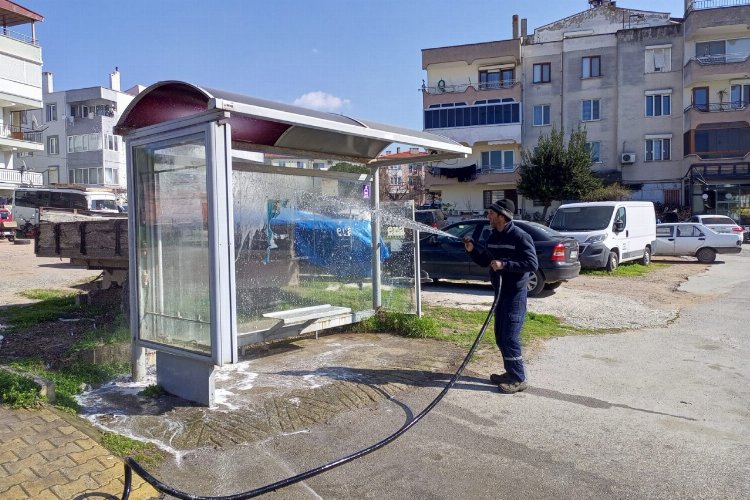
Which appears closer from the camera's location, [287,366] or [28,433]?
[28,433]

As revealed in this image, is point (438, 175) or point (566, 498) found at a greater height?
point (438, 175)

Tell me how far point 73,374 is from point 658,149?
1721 inches

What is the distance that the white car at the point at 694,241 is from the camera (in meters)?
20.6

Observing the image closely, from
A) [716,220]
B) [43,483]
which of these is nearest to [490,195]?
[716,220]

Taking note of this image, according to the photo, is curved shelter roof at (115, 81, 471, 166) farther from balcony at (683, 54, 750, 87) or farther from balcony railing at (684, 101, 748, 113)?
balcony at (683, 54, 750, 87)

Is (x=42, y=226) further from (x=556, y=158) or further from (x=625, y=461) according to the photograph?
(x=556, y=158)

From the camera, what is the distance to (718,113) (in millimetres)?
39906

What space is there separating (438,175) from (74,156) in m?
32.6

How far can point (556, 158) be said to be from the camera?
36.6 m

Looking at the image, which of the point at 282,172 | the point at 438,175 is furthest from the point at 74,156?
the point at 282,172

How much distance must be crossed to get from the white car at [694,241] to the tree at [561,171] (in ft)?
49.1

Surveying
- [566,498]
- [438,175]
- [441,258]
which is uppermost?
[438,175]

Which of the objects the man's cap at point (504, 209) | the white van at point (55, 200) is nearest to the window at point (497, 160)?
the white van at point (55, 200)

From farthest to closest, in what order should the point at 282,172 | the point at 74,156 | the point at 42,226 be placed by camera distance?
the point at 74,156, the point at 42,226, the point at 282,172
